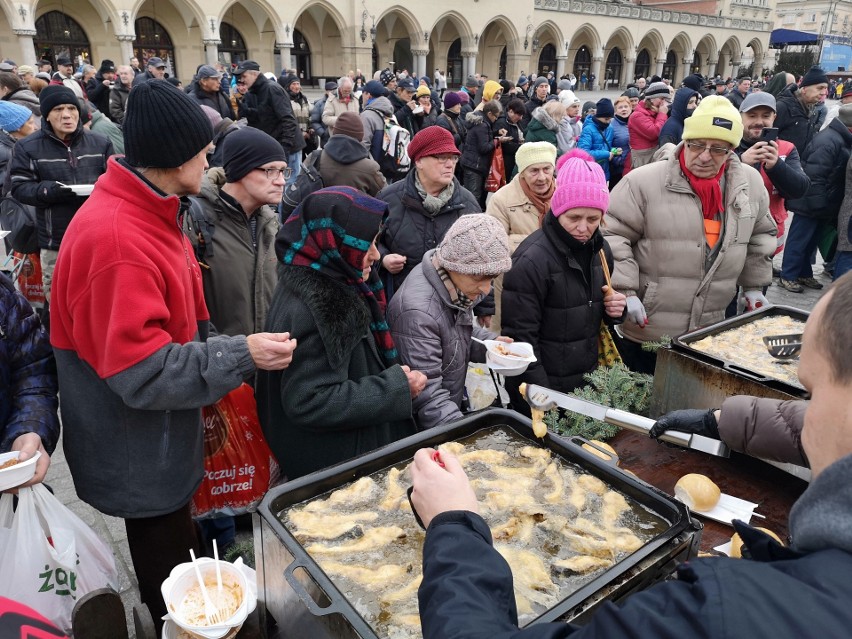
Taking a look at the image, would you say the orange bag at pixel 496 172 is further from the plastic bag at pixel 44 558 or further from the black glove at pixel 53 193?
the plastic bag at pixel 44 558

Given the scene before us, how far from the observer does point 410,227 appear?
12.5 ft

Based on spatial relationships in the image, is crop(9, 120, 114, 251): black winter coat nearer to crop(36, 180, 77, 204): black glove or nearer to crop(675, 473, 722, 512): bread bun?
crop(36, 180, 77, 204): black glove

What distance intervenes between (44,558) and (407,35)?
1567 inches

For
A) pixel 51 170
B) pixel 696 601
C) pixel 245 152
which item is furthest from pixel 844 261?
pixel 51 170

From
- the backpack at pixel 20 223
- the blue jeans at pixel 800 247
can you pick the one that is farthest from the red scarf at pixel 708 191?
the backpack at pixel 20 223

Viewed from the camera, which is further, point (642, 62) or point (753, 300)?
point (642, 62)

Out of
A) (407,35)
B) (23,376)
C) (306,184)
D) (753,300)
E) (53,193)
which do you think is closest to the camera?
(23,376)

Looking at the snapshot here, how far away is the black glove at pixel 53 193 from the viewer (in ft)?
13.2

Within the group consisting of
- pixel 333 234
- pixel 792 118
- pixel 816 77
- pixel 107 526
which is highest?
pixel 816 77

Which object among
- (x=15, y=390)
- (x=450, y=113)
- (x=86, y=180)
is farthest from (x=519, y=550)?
(x=450, y=113)

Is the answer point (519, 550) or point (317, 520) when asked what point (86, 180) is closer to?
A: point (317, 520)

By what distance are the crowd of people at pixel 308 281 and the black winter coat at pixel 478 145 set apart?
9.76 ft

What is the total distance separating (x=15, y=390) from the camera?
6.37 ft

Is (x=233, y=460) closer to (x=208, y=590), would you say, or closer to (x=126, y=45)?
(x=208, y=590)
